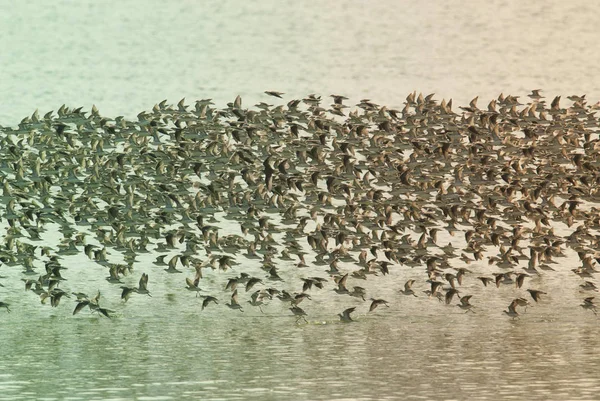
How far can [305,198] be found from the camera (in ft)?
97.8

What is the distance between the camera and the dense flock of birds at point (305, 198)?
27.8 metres

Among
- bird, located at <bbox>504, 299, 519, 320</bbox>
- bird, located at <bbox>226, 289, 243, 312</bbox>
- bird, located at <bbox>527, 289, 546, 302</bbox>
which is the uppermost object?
bird, located at <bbox>226, 289, 243, 312</bbox>

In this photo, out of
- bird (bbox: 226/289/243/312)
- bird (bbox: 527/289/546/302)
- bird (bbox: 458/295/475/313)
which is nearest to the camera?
bird (bbox: 226/289/243/312)

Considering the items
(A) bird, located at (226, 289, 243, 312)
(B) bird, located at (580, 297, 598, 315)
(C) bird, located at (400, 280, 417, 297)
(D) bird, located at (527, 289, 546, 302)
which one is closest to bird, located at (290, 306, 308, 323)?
(A) bird, located at (226, 289, 243, 312)

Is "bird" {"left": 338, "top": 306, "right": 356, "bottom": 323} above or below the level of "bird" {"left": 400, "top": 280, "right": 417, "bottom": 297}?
below

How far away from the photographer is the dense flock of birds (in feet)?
91.2

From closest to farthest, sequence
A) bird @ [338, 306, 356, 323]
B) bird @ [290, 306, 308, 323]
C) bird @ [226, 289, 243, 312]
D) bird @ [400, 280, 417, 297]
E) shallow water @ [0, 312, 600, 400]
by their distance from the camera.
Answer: shallow water @ [0, 312, 600, 400] → bird @ [290, 306, 308, 323] → bird @ [338, 306, 356, 323] → bird @ [226, 289, 243, 312] → bird @ [400, 280, 417, 297]

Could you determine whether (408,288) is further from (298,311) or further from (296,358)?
(296,358)

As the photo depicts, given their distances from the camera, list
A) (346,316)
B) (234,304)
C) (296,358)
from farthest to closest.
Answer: (234,304) → (346,316) → (296,358)

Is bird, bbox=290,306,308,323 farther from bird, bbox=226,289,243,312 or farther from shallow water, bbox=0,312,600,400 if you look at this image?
bird, bbox=226,289,243,312

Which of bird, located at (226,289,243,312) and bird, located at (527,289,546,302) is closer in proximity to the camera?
bird, located at (226,289,243,312)

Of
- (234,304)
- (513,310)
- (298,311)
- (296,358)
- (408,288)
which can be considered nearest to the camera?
(296,358)

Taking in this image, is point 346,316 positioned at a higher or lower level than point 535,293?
lower

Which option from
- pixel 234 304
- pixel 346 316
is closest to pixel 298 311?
pixel 346 316
